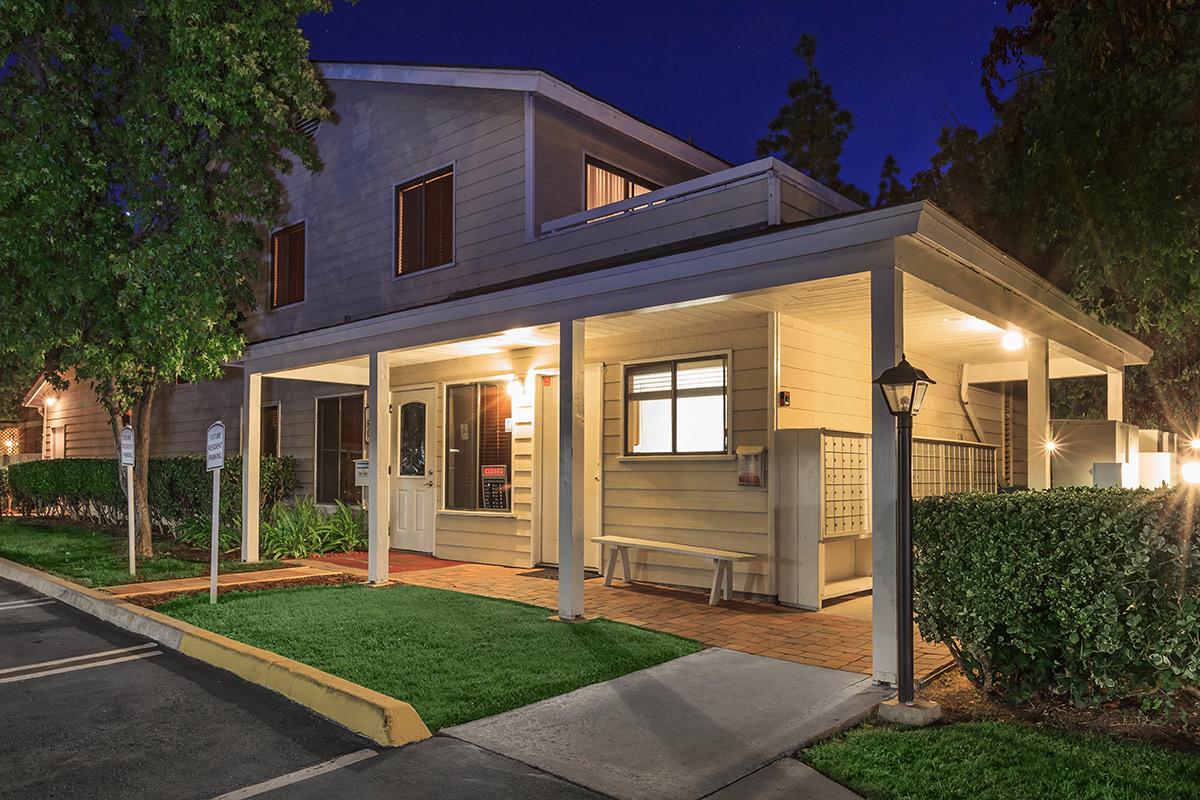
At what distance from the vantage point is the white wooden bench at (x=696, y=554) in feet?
27.4

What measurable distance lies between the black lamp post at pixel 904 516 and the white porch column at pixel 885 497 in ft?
1.24

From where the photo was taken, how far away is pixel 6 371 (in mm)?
20828

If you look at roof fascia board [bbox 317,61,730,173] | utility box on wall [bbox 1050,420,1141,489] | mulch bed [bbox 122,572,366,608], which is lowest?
mulch bed [bbox 122,572,366,608]

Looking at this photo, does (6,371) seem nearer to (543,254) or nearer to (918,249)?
(543,254)

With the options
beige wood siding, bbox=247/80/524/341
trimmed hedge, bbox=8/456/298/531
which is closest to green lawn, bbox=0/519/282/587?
trimmed hedge, bbox=8/456/298/531

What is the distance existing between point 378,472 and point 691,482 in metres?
3.49

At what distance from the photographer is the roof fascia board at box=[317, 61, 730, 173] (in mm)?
10875

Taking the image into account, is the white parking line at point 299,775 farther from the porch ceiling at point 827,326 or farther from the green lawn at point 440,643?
the porch ceiling at point 827,326

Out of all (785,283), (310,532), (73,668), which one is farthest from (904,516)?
(310,532)

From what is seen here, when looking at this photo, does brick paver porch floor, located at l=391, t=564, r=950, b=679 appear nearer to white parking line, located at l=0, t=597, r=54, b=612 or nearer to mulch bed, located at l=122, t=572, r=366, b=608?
mulch bed, located at l=122, t=572, r=366, b=608

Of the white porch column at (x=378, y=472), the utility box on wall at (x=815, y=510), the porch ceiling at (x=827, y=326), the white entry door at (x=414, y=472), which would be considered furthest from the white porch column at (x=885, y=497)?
the white entry door at (x=414, y=472)

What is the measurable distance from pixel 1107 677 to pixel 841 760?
1494mm

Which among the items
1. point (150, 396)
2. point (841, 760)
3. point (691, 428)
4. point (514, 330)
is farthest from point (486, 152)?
point (841, 760)

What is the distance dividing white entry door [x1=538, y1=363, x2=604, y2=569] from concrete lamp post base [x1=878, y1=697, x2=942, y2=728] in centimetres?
541
